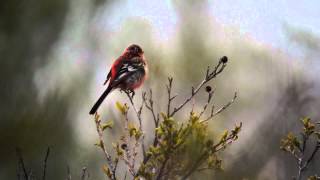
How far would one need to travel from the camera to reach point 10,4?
666 inches

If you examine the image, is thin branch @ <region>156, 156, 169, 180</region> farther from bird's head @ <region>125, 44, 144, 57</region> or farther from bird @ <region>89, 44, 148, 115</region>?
bird's head @ <region>125, 44, 144, 57</region>

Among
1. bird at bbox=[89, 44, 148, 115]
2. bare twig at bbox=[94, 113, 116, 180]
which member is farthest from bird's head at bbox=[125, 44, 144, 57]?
bare twig at bbox=[94, 113, 116, 180]

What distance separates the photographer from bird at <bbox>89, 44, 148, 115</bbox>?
612cm

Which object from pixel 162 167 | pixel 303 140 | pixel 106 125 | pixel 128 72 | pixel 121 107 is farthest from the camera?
pixel 128 72

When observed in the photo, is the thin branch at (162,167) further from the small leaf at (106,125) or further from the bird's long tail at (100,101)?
the bird's long tail at (100,101)

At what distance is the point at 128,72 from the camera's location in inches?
250

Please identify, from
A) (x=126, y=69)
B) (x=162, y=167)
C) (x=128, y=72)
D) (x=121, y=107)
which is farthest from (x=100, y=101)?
(x=162, y=167)

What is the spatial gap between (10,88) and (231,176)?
5.93 meters

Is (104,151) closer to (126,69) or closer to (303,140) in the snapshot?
(303,140)

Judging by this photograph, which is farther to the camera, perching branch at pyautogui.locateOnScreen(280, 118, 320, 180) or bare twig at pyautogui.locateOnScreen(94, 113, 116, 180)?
perching branch at pyautogui.locateOnScreen(280, 118, 320, 180)

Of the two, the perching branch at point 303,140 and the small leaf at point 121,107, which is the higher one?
the small leaf at point 121,107

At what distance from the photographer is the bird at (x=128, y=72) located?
241 inches

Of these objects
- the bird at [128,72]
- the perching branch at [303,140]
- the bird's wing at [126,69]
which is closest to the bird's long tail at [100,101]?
the bird at [128,72]

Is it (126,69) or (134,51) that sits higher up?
(134,51)
